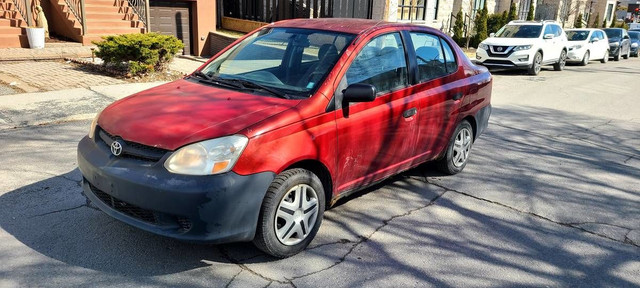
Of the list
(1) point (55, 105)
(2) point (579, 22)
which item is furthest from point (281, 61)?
(2) point (579, 22)

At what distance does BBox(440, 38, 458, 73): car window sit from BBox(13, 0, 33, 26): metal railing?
41.2 feet

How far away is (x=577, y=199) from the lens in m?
5.18

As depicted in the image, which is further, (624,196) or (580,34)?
(580,34)

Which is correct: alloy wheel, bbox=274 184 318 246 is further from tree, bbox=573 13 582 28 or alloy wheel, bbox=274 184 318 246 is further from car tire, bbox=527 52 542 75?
tree, bbox=573 13 582 28

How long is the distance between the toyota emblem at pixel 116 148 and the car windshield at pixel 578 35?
21.8 meters

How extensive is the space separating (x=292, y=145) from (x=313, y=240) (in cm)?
92

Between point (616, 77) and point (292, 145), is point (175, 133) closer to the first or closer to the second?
point (292, 145)

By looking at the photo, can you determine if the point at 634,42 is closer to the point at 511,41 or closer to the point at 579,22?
the point at 579,22

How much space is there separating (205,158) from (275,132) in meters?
0.50

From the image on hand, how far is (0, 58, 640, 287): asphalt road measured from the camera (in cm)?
344

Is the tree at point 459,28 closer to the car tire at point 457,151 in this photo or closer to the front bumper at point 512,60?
the front bumper at point 512,60

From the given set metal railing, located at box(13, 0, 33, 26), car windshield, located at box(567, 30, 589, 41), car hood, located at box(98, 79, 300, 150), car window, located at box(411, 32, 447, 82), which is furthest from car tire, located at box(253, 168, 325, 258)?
car windshield, located at box(567, 30, 589, 41)

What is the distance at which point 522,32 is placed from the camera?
668 inches

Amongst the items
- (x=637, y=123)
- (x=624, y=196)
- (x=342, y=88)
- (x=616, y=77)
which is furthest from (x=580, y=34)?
(x=342, y=88)
